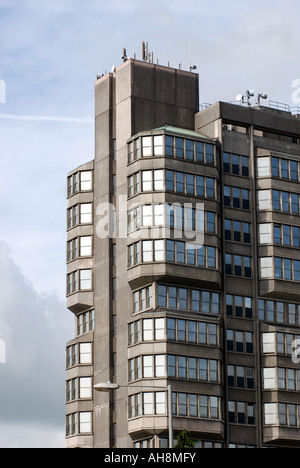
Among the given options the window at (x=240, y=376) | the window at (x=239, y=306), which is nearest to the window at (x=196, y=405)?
the window at (x=240, y=376)

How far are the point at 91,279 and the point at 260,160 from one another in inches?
821

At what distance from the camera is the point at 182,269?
100 metres

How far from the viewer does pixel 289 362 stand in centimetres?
10400

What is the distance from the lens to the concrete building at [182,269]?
327 ft

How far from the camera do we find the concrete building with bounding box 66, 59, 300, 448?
99.6 meters

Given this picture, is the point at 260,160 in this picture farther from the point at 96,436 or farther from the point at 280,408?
the point at 96,436

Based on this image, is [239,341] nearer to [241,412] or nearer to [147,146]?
[241,412]

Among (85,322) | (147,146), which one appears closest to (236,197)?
(147,146)

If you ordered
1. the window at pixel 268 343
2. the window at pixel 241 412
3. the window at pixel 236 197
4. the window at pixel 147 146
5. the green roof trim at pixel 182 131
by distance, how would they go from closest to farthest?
the window at pixel 241 412
the window at pixel 147 146
the window at pixel 268 343
the green roof trim at pixel 182 131
the window at pixel 236 197

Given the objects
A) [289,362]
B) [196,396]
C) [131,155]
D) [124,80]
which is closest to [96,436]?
[196,396]

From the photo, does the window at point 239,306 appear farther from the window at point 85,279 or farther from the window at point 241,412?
the window at point 85,279

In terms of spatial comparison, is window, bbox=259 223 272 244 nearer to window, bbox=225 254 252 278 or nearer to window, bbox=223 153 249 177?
window, bbox=225 254 252 278

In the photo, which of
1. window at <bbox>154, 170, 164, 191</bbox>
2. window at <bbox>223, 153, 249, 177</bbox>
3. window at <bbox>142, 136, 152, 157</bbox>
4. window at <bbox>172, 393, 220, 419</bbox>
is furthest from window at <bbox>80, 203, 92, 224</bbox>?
window at <bbox>172, 393, 220, 419</bbox>

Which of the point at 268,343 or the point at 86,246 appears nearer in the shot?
the point at 268,343
